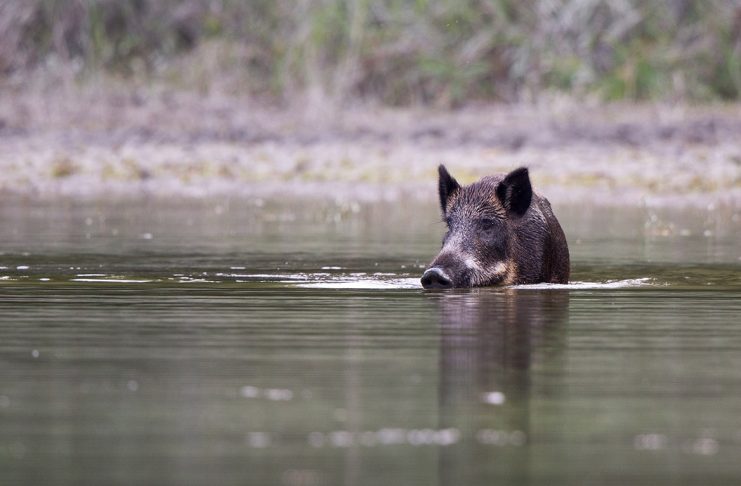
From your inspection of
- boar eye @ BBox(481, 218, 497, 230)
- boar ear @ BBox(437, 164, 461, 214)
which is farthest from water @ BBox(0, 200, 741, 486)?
boar eye @ BBox(481, 218, 497, 230)

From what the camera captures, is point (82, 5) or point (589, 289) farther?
point (82, 5)

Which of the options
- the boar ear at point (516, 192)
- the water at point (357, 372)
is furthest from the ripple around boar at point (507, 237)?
the water at point (357, 372)

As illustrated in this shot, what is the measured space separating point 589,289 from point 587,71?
16669 millimetres

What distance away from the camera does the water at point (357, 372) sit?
19.1 ft

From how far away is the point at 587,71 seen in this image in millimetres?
28141

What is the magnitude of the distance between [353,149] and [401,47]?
3790 millimetres

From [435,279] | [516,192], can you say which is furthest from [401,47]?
[435,279]

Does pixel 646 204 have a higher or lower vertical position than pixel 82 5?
lower

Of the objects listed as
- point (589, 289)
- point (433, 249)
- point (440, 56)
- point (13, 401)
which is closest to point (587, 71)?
point (440, 56)

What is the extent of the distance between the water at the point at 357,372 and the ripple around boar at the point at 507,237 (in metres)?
0.35

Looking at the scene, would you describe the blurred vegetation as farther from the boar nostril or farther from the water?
the boar nostril

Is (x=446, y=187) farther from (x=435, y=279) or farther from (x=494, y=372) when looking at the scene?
(x=494, y=372)

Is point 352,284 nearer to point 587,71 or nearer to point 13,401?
point 13,401

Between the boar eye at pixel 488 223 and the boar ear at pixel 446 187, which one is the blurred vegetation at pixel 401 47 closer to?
the boar ear at pixel 446 187
